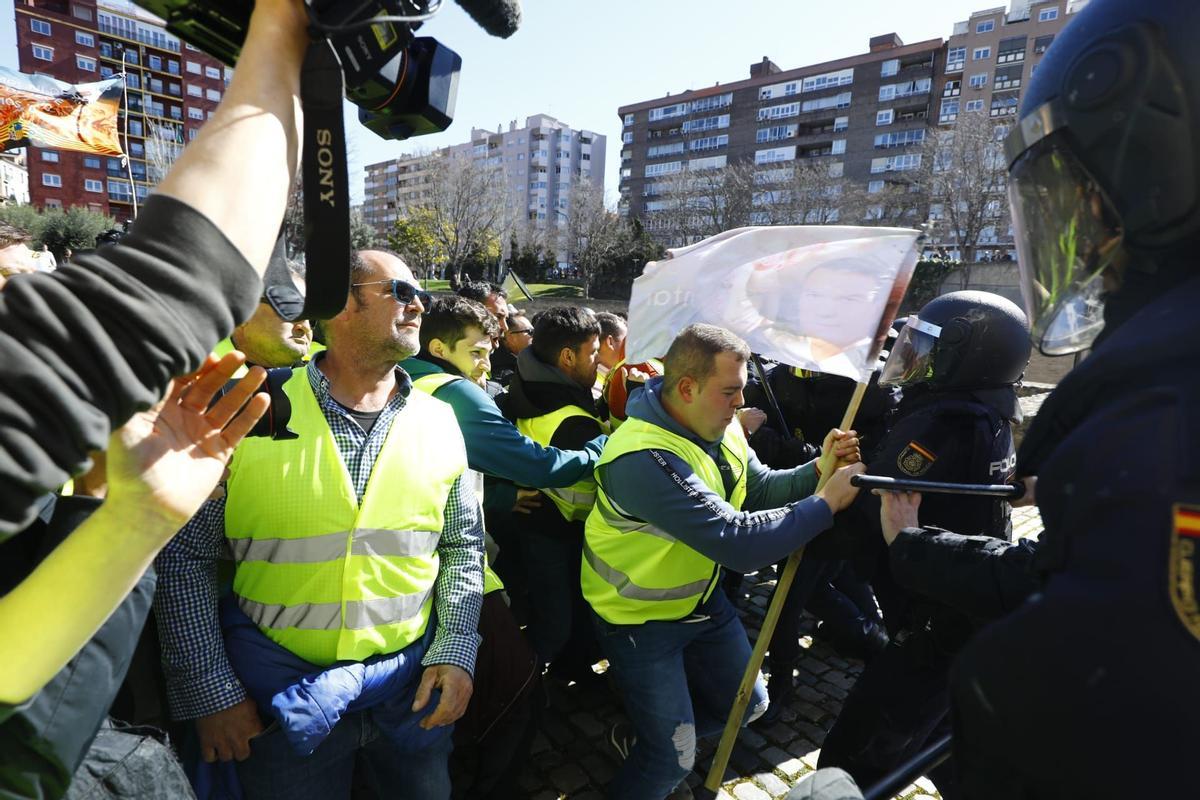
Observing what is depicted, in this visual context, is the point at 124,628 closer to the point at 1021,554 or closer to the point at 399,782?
the point at 399,782

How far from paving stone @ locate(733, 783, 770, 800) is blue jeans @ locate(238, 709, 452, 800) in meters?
1.57

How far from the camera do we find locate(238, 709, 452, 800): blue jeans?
6.81 ft

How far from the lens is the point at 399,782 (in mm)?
2352

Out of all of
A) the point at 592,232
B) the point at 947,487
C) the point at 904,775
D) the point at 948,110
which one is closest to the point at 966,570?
the point at 947,487

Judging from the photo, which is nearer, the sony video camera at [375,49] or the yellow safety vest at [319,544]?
the sony video camera at [375,49]

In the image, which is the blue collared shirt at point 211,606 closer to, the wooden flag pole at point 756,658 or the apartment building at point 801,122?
the wooden flag pole at point 756,658

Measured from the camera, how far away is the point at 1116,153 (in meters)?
1.05

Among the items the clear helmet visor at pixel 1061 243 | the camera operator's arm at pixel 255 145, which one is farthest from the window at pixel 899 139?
the camera operator's arm at pixel 255 145

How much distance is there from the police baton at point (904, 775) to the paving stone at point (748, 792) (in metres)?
1.91

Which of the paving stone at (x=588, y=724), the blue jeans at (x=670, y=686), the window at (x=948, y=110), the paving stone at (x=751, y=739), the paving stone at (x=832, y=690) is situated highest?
the window at (x=948, y=110)

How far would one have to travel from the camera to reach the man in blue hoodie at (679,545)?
2652 mm

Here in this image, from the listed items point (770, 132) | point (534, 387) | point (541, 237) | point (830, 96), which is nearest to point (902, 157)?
point (830, 96)

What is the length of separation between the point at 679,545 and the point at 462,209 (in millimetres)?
50525

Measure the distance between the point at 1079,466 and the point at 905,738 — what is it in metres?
2.27
